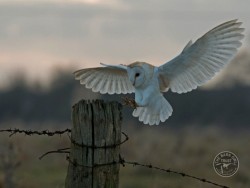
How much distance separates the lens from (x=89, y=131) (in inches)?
146

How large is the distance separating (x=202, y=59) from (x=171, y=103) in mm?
26295

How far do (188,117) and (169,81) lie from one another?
25249 mm

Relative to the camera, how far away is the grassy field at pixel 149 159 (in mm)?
11484

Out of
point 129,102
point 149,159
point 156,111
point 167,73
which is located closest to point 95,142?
point 129,102

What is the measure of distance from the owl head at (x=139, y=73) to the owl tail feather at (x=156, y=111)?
7.9 inches

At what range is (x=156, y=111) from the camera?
15.1ft

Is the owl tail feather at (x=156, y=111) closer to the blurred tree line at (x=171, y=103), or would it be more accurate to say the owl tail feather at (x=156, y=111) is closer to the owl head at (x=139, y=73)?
the owl head at (x=139, y=73)

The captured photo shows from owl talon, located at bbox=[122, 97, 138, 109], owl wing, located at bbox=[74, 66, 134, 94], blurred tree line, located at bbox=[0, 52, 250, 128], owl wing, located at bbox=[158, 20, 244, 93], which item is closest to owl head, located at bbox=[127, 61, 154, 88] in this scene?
owl talon, located at bbox=[122, 97, 138, 109]

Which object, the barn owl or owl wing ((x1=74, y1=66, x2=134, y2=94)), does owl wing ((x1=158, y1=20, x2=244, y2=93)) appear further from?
owl wing ((x1=74, y1=66, x2=134, y2=94))

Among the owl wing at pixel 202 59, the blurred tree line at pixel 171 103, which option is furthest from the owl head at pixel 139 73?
the blurred tree line at pixel 171 103

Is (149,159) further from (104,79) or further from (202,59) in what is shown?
(202,59)

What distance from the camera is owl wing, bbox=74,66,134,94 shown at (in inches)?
196

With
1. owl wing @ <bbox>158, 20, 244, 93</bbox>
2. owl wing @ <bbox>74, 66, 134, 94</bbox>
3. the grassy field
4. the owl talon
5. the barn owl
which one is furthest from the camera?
the grassy field

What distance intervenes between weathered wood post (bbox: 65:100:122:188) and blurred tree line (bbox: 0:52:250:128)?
742 inches
